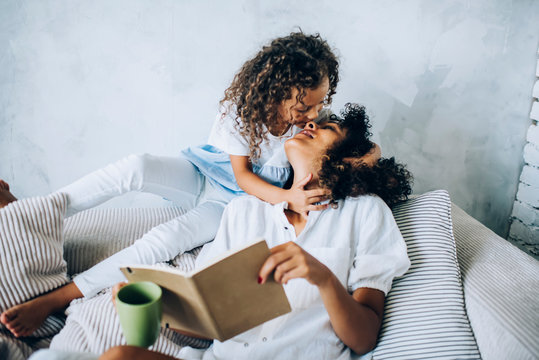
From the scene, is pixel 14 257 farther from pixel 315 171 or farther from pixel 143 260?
pixel 315 171

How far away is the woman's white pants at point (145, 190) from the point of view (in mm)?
1231

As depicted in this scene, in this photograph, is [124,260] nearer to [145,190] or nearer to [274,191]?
[145,190]

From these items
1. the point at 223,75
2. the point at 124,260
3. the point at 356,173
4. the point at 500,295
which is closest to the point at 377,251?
the point at 356,173

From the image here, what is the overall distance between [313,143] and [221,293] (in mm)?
641

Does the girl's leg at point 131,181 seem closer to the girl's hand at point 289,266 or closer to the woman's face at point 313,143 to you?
the woman's face at point 313,143

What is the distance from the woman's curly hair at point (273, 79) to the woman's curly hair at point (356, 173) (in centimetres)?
22

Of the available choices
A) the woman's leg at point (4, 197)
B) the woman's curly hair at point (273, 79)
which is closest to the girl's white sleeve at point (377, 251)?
the woman's curly hair at point (273, 79)

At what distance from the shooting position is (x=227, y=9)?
169cm

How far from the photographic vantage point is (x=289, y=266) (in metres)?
0.72

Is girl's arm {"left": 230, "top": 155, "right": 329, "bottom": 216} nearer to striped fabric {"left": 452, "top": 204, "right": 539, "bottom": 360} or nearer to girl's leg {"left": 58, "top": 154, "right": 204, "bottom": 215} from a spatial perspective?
girl's leg {"left": 58, "top": 154, "right": 204, "bottom": 215}

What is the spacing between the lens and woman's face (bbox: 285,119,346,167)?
1.20 m

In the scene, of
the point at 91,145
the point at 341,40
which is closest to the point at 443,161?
the point at 341,40

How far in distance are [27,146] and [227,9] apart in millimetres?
1194

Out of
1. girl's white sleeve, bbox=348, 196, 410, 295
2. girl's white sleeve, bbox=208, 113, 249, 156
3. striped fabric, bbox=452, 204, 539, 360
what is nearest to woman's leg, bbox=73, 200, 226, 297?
girl's white sleeve, bbox=208, 113, 249, 156
